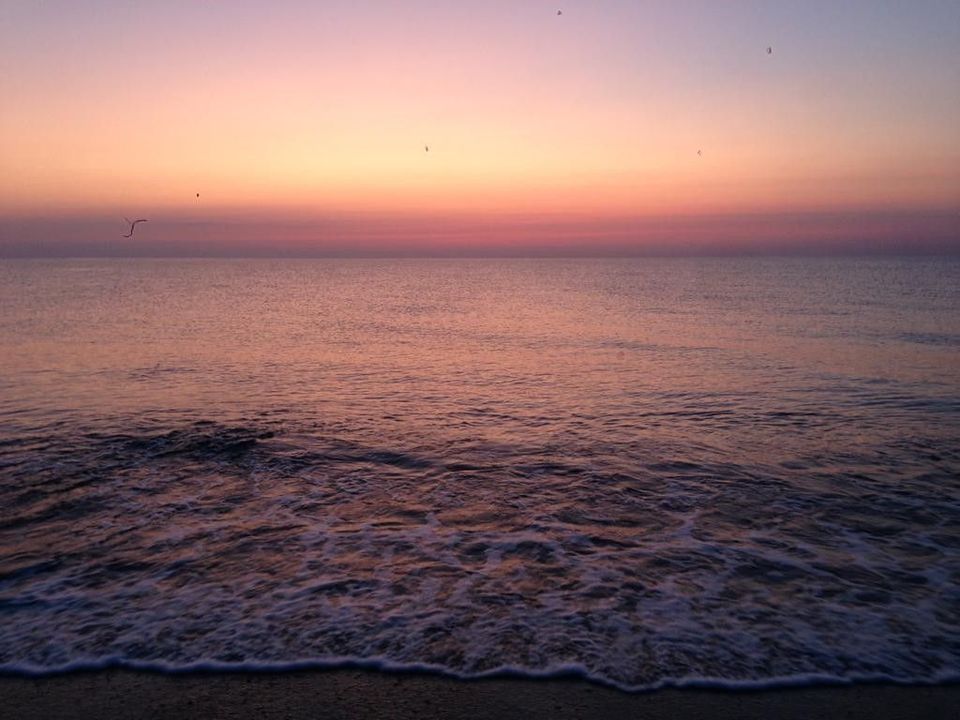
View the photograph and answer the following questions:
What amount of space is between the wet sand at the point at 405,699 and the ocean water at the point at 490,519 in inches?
Result: 8.2

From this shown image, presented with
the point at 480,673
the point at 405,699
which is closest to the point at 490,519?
the point at 480,673

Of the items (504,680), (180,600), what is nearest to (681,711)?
(504,680)

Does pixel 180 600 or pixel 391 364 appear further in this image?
pixel 391 364

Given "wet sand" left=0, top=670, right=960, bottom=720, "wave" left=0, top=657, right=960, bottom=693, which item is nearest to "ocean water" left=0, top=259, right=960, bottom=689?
"wave" left=0, top=657, right=960, bottom=693

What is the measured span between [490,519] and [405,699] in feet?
13.0

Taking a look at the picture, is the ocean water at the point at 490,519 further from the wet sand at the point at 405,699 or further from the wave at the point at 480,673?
the wet sand at the point at 405,699

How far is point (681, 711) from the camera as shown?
5016 mm

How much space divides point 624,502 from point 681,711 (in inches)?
186

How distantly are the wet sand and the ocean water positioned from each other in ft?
0.68

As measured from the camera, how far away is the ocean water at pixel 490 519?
5.93 m

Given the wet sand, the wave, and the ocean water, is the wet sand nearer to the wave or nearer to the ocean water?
the wave

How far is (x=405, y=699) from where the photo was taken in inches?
203

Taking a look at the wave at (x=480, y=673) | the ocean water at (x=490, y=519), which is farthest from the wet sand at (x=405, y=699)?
the ocean water at (x=490, y=519)

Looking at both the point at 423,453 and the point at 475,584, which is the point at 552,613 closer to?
the point at 475,584
